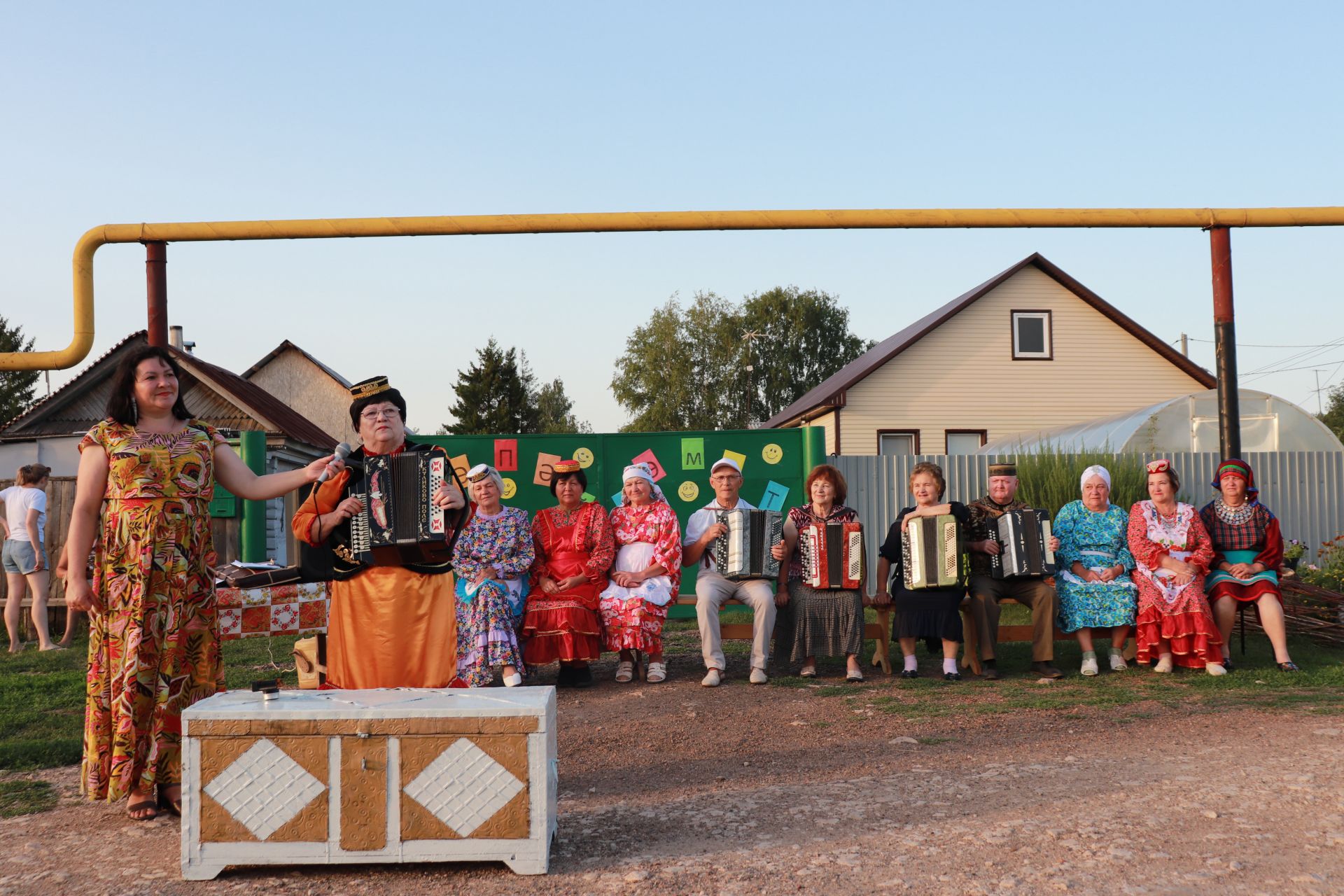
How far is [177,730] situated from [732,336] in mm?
53569

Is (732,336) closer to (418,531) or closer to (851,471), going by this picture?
(851,471)

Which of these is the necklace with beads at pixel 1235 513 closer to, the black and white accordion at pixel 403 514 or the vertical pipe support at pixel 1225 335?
the vertical pipe support at pixel 1225 335

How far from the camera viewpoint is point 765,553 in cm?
834

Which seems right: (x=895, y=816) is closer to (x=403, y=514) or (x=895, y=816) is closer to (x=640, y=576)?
(x=403, y=514)

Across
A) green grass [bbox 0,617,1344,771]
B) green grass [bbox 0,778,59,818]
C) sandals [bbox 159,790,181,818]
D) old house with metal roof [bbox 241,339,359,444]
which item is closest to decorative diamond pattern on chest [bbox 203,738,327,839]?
sandals [bbox 159,790,181,818]

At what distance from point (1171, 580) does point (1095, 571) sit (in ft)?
1.73

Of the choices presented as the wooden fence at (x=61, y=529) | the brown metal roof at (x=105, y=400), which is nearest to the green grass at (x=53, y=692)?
the wooden fence at (x=61, y=529)

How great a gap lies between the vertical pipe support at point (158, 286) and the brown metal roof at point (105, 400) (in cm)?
1643

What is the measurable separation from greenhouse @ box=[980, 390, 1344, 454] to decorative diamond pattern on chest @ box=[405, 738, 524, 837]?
15037mm

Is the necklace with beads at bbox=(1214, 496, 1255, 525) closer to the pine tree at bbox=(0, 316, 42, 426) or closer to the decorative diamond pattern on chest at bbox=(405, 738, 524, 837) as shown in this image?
the decorative diamond pattern on chest at bbox=(405, 738, 524, 837)

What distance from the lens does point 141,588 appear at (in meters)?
4.71

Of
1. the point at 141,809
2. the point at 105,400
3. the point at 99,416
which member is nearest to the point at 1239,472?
the point at 141,809

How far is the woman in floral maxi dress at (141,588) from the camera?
15.5 ft

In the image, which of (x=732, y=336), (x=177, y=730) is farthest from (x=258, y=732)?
(x=732, y=336)
